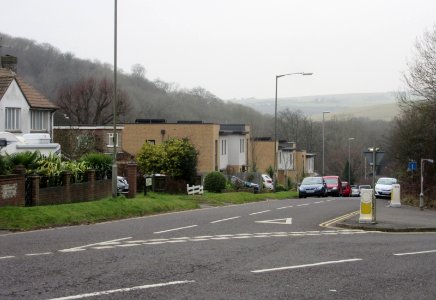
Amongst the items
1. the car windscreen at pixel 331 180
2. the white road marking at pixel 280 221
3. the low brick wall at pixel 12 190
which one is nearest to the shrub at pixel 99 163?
the low brick wall at pixel 12 190

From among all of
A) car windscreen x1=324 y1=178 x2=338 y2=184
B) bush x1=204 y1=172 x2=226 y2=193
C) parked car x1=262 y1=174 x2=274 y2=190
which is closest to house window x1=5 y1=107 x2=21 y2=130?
bush x1=204 y1=172 x2=226 y2=193

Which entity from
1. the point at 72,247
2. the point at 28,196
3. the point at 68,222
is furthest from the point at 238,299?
the point at 28,196

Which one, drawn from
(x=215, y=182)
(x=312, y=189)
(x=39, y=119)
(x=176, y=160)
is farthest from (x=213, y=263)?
(x=312, y=189)

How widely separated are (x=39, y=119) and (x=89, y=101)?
5111 centimetres

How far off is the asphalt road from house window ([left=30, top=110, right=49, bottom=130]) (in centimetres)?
2484

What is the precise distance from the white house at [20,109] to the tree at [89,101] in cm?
4769

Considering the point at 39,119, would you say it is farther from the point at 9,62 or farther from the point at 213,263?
the point at 213,263

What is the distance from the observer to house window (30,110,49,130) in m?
42.2

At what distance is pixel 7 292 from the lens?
8695 mm

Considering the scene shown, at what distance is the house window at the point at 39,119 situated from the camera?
42.2 m

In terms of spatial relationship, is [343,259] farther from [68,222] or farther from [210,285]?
[68,222]

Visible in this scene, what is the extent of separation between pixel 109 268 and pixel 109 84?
8695 cm

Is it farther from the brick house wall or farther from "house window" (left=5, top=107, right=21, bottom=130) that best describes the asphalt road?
the brick house wall

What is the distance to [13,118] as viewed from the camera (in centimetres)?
3997
